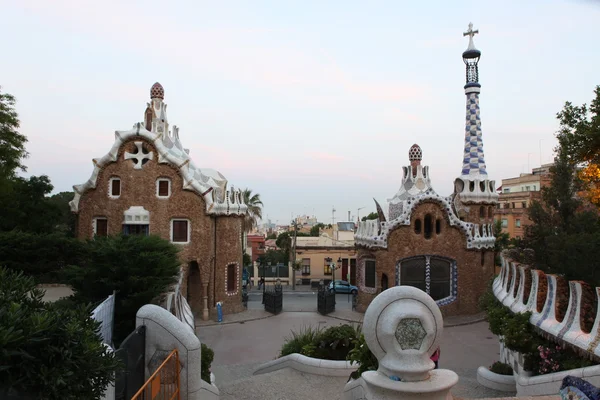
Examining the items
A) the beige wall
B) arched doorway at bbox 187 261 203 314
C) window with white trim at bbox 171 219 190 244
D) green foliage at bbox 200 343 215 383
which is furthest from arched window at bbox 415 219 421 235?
the beige wall

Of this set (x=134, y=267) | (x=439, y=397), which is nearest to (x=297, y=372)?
(x=134, y=267)

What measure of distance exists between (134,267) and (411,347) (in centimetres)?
841

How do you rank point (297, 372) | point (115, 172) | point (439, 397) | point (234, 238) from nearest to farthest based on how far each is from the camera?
1. point (439, 397)
2. point (297, 372)
3. point (115, 172)
4. point (234, 238)

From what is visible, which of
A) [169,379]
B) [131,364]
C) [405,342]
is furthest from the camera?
[169,379]

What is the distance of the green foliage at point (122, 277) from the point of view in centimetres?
1169

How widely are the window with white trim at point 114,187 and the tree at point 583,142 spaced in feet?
54.8

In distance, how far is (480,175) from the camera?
2427 cm

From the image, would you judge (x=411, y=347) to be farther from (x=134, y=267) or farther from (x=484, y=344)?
(x=484, y=344)

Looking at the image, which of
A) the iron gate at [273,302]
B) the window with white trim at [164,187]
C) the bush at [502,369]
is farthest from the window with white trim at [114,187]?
the bush at [502,369]

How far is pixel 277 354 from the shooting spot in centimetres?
1620

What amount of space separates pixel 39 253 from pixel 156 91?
9387 millimetres

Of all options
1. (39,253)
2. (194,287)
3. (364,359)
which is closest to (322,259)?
(194,287)

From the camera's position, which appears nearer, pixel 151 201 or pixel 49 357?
pixel 49 357

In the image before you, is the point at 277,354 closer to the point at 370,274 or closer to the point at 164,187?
the point at 370,274
